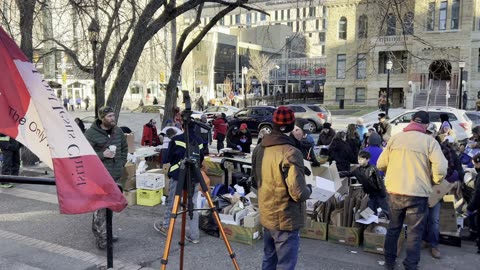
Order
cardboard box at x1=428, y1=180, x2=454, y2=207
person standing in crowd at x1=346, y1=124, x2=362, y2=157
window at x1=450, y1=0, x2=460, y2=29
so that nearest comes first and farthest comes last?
cardboard box at x1=428, y1=180, x2=454, y2=207 < person standing in crowd at x1=346, y1=124, x2=362, y2=157 < window at x1=450, y1=0, x2=460, y2=29

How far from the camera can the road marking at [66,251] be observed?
5.16 m

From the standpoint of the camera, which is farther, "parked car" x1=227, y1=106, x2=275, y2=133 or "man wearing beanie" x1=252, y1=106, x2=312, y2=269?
"parked car" x1=227, y1=106, x2=275, y2=133

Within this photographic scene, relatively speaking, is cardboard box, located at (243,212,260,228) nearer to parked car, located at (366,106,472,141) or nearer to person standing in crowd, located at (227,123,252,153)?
person standing in crowd, located at (227,123,252,153)

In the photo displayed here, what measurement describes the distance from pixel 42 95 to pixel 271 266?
103 inches

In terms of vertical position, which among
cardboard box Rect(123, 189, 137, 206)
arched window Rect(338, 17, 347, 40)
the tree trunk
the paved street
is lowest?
the paved street

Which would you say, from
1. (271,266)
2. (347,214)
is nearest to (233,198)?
(347,214)

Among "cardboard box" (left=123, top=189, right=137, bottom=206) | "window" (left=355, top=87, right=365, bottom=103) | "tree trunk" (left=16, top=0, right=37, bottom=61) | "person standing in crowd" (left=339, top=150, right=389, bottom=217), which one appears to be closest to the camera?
"person standing in crowd" (left=339, top=150, right=389, bottom=217)

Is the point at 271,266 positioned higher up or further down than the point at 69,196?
further down

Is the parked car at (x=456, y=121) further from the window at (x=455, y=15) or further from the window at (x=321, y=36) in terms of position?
the window at (x=321, y=36)

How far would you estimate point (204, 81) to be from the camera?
7606 centimetres

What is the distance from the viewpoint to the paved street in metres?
5.21

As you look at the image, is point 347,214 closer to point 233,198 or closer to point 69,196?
point 233,198

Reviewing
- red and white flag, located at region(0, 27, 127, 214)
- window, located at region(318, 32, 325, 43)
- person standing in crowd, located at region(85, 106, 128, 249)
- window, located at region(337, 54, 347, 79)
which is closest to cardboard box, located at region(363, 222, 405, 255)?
person standing in crowd, located at region(85, 106, 128, 249)

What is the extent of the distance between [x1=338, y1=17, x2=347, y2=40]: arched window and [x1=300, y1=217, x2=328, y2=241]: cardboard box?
45559mm
